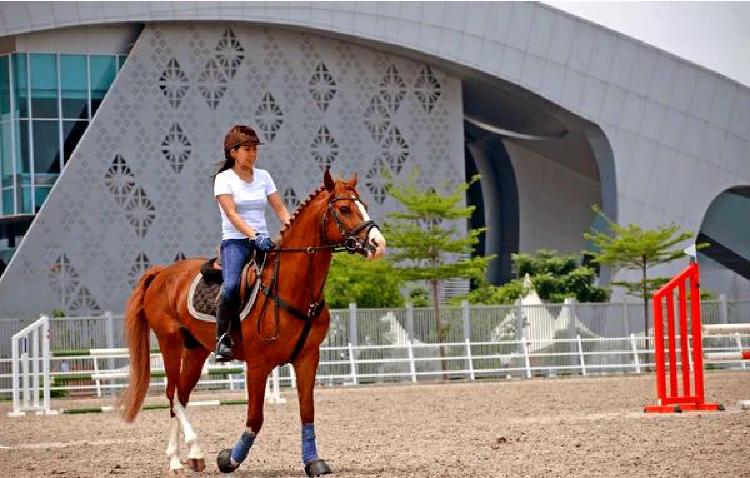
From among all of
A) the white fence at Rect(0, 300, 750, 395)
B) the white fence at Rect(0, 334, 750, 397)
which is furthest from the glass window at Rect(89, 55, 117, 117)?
the white fence at Rect(0, 334, 750, 397)

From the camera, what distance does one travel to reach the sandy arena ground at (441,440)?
10570 mm

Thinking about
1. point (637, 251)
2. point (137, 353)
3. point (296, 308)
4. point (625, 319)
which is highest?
point (637, 251)

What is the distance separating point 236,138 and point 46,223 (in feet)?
118

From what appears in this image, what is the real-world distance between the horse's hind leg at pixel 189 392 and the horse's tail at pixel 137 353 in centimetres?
38

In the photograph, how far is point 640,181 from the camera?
5206 centimetres

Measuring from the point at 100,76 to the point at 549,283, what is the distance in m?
16.8

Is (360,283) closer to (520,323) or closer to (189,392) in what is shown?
(520,323)

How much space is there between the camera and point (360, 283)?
42562mm

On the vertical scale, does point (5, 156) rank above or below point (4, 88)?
below

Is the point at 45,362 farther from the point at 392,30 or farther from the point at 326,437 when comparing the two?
the point at 392,30

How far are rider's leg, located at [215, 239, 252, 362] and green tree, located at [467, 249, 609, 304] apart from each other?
3640 centimetres

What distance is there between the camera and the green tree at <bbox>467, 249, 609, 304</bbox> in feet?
159

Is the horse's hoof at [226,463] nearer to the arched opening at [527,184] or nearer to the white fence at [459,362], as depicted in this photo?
the white fence at [459,362]

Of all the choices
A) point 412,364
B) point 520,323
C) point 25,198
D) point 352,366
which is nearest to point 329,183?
point 352,366
